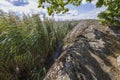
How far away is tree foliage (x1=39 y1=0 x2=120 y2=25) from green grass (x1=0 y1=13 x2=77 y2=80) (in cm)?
73

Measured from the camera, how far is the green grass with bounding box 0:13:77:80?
6.71 metres

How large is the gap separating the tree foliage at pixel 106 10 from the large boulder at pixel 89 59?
654 mm

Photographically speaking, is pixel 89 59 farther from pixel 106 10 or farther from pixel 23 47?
pixel 106 10

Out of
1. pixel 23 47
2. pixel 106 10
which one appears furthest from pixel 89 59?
pixel 106 10

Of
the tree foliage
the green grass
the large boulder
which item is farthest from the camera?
the tree foliage

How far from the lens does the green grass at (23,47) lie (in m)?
6.71

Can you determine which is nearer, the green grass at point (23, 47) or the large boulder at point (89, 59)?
the large boulder at point (89, 59)

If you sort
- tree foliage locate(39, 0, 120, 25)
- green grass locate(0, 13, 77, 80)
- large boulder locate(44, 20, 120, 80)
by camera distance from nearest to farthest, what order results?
1. large boulder locate(44, 20, 120, 80)
2. green grass locate(0, 13, 77, 80)
3. tree foliage locate(39, 0, 120, 25)

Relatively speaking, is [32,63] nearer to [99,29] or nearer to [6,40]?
[6,40]

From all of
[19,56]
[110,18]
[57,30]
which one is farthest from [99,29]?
[19,56]

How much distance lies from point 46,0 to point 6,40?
4.87 feet

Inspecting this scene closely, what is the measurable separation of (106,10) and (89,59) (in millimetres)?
3045

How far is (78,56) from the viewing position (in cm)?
596

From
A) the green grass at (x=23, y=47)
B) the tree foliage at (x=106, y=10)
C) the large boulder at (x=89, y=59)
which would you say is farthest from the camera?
the tree foliage at (x=106, y=10)
